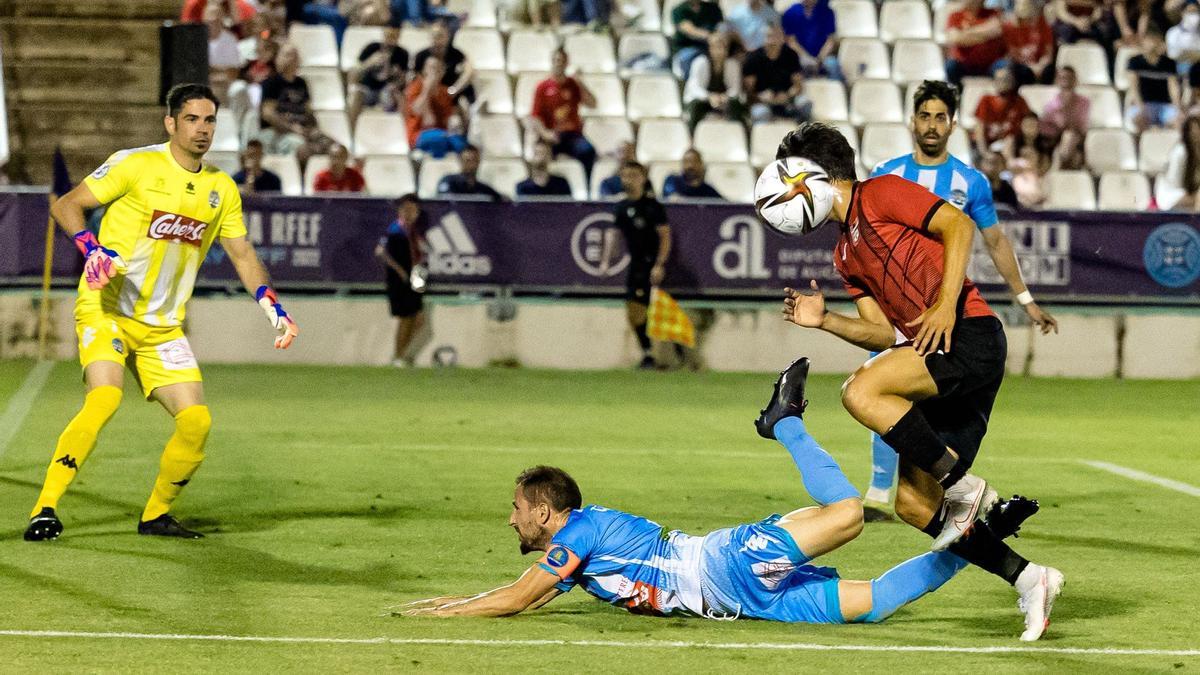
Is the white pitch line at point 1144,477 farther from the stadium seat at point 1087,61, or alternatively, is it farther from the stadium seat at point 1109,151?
the stadium seat at point 1087,61

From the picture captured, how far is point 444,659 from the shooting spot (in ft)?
19.7

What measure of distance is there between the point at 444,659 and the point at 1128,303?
1489cm

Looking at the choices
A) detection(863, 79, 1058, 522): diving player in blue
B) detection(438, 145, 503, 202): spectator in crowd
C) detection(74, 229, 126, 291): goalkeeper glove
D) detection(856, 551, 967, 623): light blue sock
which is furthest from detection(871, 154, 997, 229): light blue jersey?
detection(438, 145, 503, 202): spectator in crowd

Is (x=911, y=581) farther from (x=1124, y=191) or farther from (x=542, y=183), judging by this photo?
(x=1124, y=191)

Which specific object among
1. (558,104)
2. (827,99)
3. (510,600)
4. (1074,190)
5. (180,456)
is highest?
(827,99)

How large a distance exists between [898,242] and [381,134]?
14566 millimetres

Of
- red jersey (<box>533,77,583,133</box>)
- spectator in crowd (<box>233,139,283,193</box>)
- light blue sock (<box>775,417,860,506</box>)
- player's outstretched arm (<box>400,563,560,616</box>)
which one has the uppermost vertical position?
red jersey (<box>533,77,583,133</box>)

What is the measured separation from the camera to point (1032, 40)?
22422 mm

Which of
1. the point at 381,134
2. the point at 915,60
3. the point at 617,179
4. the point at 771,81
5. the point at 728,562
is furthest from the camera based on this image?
the point at 915,60

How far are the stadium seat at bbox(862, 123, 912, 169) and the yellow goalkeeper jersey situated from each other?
44.7 feet

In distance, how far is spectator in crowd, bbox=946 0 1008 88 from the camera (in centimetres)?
2234

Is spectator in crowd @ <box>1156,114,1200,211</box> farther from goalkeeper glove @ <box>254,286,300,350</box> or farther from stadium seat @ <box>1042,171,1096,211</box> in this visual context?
goalkeeper glove @ <box>254,286,300,350</box>

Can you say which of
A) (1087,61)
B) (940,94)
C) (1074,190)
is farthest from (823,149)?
→ (1087,61)

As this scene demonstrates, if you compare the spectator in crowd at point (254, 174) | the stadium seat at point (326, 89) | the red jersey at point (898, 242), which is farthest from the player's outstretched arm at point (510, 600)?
the stadium seat at point (326, 89)
